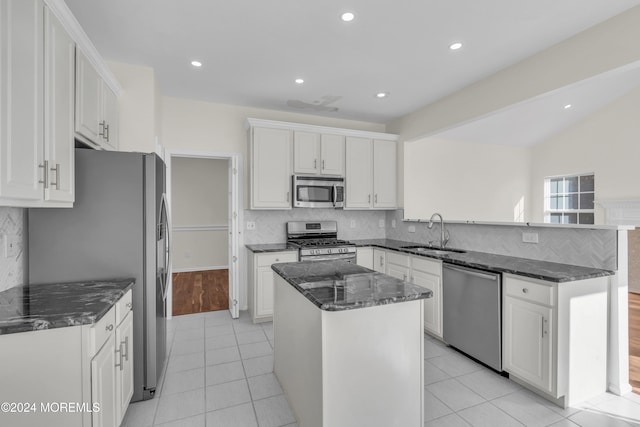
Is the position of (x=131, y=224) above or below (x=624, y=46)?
below

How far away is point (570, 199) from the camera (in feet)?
20.6

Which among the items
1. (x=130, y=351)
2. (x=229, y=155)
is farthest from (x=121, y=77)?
(x=130, y=351)

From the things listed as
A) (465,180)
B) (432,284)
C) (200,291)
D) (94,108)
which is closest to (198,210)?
(200,291)

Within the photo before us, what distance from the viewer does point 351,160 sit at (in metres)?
4.34

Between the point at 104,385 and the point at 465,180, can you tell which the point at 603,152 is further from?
the point at 104,385

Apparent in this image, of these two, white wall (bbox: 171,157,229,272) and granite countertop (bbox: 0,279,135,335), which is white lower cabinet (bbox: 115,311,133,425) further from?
white wall (bbox: 171,157,229,272)

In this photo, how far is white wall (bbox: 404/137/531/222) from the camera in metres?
4.83

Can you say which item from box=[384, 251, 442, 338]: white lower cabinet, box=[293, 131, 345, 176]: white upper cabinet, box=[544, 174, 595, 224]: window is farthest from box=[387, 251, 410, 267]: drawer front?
box=[544, 174, 595, 224]: window

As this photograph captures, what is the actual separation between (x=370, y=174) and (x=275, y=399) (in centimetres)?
321

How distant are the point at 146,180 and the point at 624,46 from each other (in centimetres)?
355

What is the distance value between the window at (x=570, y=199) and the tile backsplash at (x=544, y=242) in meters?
4.31

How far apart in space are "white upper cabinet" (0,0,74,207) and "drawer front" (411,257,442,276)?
3.06 meters

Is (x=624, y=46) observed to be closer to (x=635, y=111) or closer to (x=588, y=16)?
(x=588, y=16)

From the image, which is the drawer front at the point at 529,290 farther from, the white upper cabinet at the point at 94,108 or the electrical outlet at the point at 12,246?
the electrical outlet at the point at 12,246
